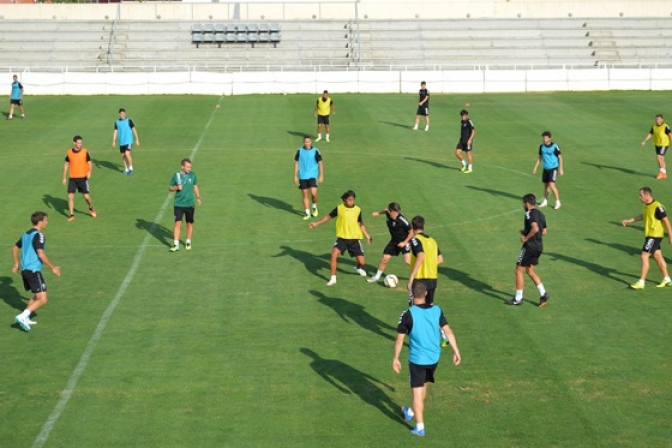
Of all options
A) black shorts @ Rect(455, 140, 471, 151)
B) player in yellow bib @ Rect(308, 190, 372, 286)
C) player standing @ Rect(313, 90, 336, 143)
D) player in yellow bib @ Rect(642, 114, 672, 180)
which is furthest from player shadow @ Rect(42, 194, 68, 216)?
player in yellow bib @ Rect(642, 114, 672, 180)

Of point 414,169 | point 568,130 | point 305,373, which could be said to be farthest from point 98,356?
point 568,130

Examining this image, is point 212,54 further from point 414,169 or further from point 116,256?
point 116,256

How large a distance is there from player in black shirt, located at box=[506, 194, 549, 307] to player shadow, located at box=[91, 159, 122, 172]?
17647 mm

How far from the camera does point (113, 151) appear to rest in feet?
117

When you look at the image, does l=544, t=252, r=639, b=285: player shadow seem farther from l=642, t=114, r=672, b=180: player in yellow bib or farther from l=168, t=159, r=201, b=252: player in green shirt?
l=642, t=114, r=672, b=180: player in yellow bib

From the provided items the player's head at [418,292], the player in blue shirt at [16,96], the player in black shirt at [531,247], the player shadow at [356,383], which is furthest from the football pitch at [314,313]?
the player in blue shirt at [16,96]

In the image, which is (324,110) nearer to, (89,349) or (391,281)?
(391,281)

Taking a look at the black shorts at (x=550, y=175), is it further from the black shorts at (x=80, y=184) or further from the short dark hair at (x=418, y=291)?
the short dark hair at (x=418, y=291)

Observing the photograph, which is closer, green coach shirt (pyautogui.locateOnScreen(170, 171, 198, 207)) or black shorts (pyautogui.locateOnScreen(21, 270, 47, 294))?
black shorts (pyautogui.locateOnScreen(21, 270, 47, 294))

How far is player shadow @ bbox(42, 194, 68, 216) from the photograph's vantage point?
27.0 meters

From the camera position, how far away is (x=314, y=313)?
18.5 m

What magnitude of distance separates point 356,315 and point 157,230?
8.48m

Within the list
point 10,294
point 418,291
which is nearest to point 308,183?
point 10,294

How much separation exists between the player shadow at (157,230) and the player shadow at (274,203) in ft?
11.8
